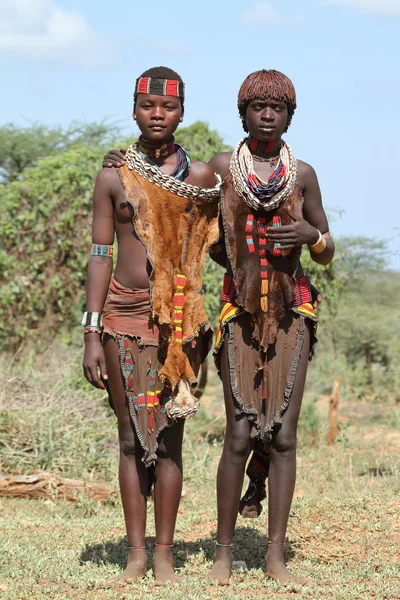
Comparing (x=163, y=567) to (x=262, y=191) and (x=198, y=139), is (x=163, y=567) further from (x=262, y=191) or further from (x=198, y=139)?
(x=198, y=139)

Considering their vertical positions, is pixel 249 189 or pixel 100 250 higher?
pixel 249 189

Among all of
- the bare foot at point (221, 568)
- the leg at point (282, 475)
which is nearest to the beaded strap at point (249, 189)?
the leg at point (282, 475)

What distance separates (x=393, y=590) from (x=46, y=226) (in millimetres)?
7038

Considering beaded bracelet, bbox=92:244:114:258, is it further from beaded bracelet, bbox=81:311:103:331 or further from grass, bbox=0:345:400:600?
grass, bbox=0:345:400:600

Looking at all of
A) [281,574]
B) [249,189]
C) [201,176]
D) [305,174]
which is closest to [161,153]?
[201,176]

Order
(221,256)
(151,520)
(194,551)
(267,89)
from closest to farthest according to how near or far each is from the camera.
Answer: (267,89) → (221,256) → (194,551) → (151,520)

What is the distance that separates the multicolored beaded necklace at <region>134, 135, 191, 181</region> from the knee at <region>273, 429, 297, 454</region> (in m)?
1.30

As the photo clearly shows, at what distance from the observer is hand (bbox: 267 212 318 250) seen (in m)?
4.27

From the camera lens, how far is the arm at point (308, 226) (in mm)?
4277

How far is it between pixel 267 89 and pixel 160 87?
49 cm

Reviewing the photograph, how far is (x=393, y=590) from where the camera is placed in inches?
168

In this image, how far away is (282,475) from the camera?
4441mm

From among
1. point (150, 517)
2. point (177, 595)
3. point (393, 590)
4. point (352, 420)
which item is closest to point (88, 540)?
point (150, 517)

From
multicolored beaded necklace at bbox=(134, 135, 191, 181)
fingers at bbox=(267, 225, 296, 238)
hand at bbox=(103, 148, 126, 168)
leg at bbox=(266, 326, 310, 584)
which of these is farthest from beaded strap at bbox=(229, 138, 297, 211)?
leg at bbox=(266, 326, 310, 584)
